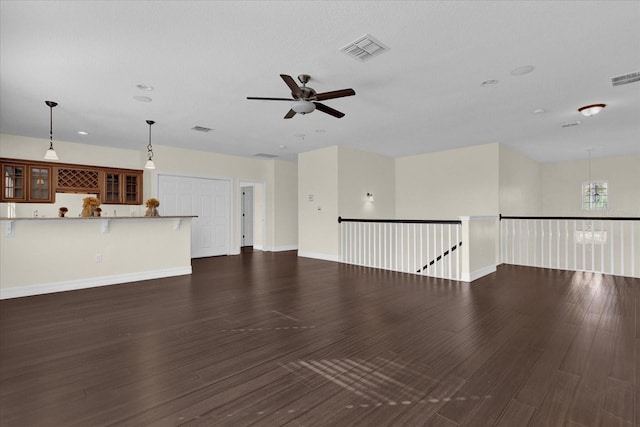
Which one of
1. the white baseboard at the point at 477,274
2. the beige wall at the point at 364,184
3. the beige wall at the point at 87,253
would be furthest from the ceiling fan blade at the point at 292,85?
the beige wall at the point at 364,184

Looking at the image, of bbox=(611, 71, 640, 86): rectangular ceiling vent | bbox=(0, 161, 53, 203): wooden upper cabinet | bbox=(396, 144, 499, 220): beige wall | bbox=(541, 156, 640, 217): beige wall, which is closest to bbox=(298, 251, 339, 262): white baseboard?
bbox=(396, 144, 499, 220): beige wall

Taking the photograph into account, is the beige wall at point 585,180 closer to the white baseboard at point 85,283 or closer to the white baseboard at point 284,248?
the white baseboard at point 284,248

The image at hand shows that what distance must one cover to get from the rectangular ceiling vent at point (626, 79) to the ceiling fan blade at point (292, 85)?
3.65 m

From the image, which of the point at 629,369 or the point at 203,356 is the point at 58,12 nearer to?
the point at 203,356

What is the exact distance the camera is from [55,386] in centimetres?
204

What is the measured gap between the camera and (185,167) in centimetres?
770

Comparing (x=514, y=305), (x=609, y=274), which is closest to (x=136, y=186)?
(x=514, y=305)

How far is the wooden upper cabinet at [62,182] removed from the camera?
607 centimetres

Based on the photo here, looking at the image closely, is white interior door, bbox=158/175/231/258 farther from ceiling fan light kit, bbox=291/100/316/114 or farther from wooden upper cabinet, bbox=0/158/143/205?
ceiling fan light kit, bbox=291/100/316/114

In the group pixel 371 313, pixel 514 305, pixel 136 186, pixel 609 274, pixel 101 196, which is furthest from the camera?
pixel 136 186

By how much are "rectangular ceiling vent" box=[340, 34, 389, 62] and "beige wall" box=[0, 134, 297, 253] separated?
5.83 m

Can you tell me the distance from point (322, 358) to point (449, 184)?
656cm

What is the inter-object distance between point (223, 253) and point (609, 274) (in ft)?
26.9

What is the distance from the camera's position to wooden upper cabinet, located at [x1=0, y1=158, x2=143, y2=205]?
239 inches
